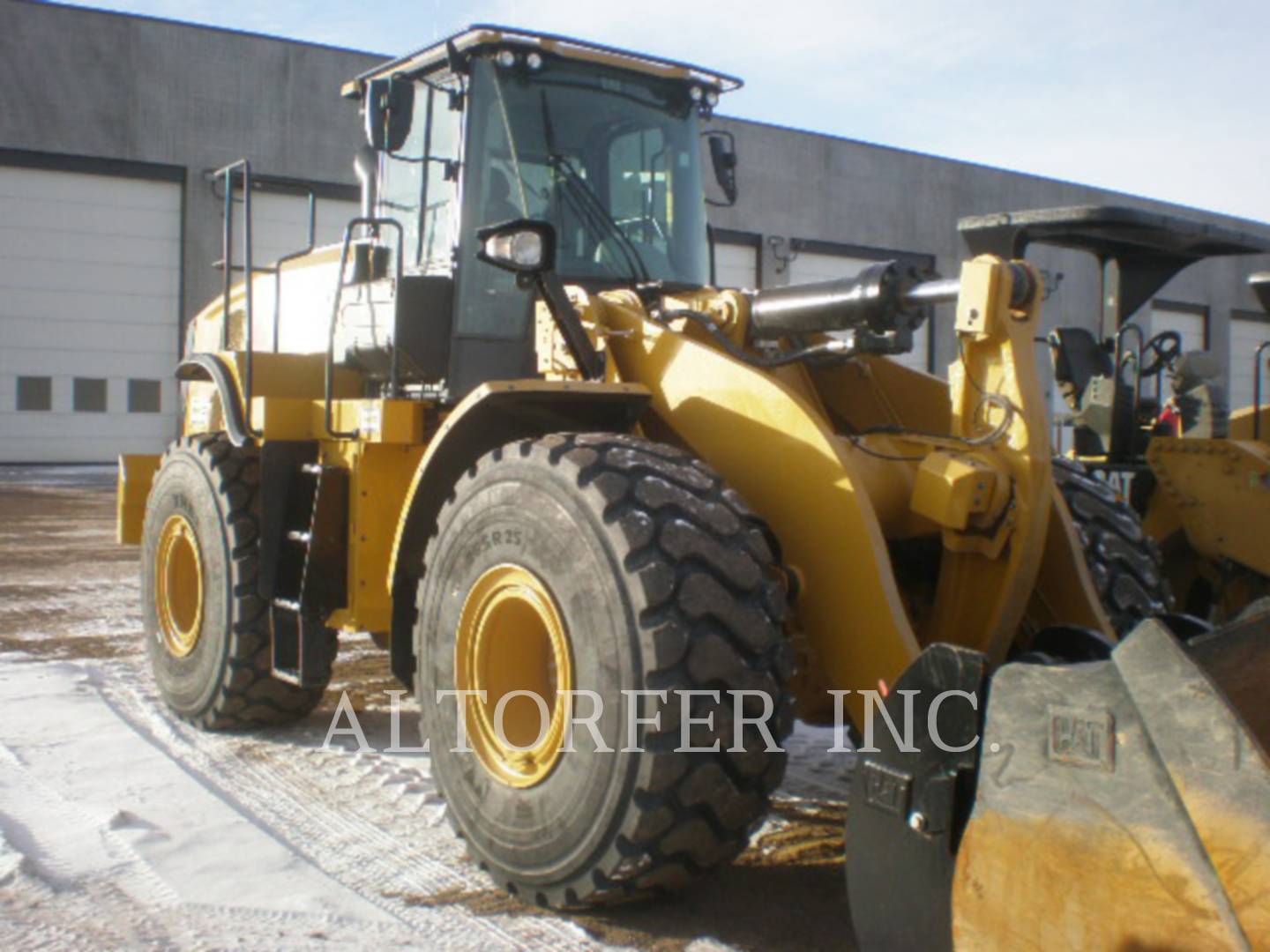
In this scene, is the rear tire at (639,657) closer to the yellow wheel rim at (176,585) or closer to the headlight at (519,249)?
the headlight at (519,249)

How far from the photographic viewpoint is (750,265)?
85.4 feet

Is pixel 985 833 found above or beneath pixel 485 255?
beneath

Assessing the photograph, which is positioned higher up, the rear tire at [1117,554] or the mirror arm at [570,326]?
the mirror arm at [570,326]

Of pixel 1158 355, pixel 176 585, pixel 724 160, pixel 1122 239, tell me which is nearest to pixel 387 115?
pixel 724 160

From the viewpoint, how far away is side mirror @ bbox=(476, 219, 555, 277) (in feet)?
13.3

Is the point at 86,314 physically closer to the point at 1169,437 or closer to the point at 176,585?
the point at 176,585

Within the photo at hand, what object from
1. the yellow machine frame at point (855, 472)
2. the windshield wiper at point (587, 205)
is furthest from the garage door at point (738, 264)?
the yellow machine frame at point (855, 472)

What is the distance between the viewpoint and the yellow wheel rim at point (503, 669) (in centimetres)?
368

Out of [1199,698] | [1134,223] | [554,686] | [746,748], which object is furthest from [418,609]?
[1134,223]

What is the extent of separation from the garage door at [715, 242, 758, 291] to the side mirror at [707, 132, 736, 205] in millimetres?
18843

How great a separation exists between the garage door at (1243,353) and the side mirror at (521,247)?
3225 cm

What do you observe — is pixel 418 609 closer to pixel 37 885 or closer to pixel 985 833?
pixel 37 885

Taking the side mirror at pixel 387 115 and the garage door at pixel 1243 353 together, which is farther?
the garage door at pixel 1243 353

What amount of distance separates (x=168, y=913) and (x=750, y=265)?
23.3 m
